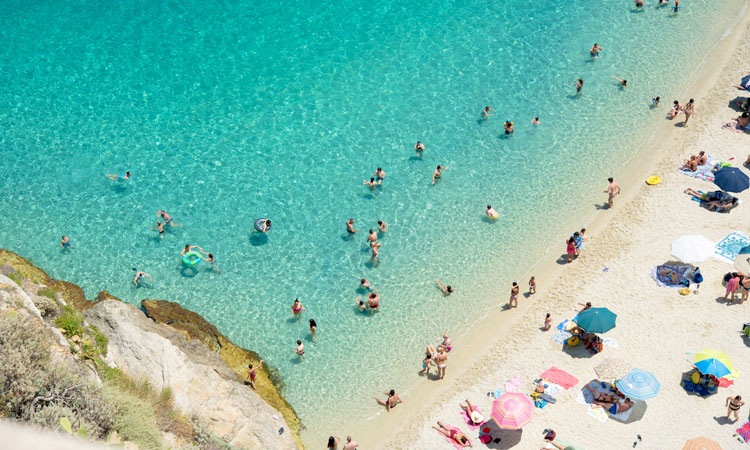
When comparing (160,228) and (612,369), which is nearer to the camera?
(612,369)

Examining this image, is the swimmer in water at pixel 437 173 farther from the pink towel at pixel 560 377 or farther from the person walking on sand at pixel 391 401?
the person walking on sand at pixel 391 401

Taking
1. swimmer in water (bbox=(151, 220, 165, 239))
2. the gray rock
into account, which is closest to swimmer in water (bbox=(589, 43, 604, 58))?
swimmer in water (bbox=(151, 220, 165, 239))

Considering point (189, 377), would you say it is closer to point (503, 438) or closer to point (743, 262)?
point (503, 438)

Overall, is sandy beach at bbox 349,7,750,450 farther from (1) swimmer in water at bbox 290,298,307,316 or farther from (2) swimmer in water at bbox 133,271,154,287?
(2) swimmer in water at bbox 133,271,154,287

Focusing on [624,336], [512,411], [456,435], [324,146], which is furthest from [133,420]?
[324,146]

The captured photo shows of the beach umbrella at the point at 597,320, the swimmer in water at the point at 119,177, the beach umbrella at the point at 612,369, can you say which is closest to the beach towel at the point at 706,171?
the beach umbrella at the point at 597,320
